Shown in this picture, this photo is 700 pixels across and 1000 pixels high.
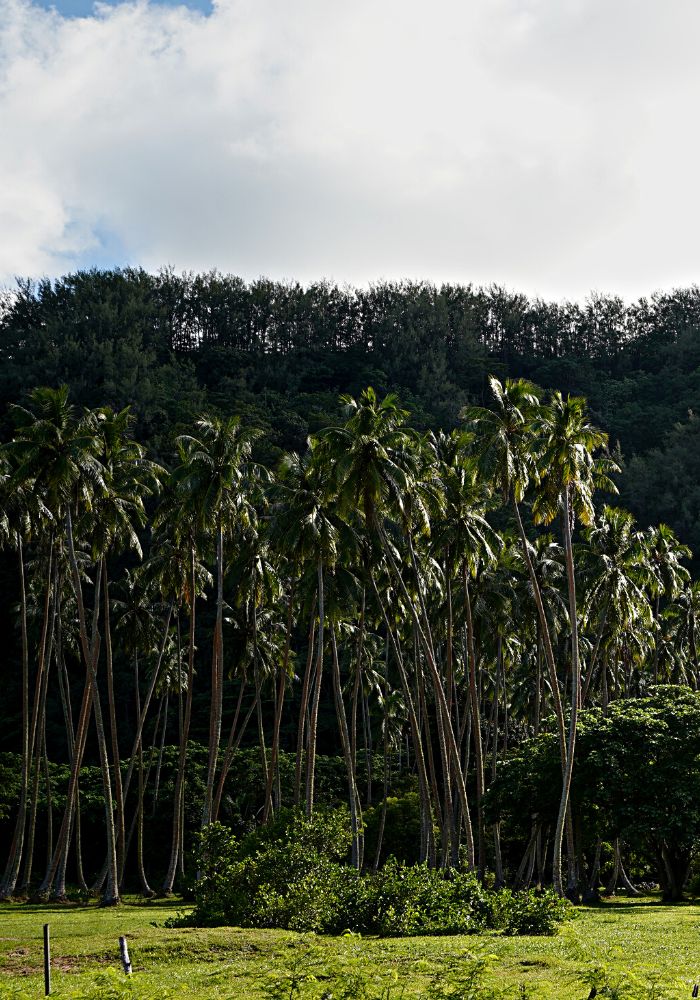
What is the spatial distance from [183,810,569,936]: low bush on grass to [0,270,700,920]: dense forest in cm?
419

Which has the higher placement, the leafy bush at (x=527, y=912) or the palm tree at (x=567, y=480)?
the palm tree at (x=567, y=480)

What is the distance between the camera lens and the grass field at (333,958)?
520 inches

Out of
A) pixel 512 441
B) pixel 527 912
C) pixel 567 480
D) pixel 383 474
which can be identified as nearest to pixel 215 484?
pixel 383 474

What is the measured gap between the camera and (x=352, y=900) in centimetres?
2419

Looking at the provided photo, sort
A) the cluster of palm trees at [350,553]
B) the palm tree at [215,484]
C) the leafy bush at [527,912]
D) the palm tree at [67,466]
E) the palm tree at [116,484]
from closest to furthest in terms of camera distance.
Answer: the leafy bush at [527,912] < the palm tree at [67,466] < the cluster of palm trees at [350,553] < the palm tree at [215,484] < the palm tree at [116,484]

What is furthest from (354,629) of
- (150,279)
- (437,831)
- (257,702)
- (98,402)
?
(150,279)

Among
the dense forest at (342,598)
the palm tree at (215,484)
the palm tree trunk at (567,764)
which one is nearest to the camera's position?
the palm tree trunk at (567,764)

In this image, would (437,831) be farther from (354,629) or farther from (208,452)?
(208,452)

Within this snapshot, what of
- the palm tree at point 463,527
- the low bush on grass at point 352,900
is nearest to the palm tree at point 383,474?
the palm tree at point 463,527

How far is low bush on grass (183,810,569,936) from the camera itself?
23.7 m

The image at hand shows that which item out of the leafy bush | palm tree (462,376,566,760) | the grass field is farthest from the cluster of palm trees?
the grass field

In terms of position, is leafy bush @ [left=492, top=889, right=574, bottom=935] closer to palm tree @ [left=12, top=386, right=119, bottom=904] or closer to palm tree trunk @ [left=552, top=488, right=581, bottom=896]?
palm tree trunk @ [left=552, top=488, right=581, bottom=896]

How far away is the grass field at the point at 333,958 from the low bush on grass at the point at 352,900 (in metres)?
1.39

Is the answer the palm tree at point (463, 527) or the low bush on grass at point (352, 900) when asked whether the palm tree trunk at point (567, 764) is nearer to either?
the palm tree at point (463, 527)
